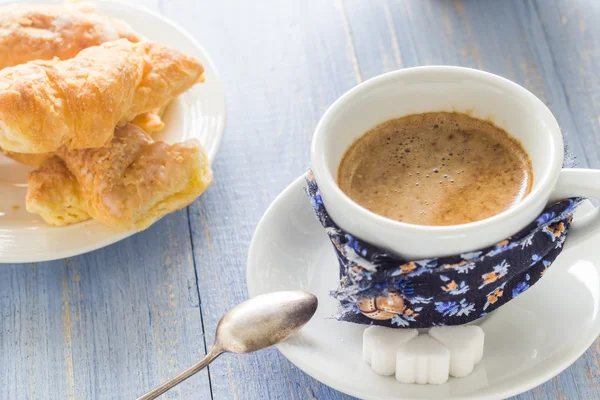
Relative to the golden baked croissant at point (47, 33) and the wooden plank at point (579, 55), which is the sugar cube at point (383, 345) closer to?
the wooden plank at point (579, 55)

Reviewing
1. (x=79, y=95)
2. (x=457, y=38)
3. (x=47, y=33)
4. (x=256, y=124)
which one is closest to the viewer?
(x=79, y=95)

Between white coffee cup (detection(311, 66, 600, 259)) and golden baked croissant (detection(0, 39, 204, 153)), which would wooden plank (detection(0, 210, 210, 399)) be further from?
white coffee cup (detection(311, 66, 600, 259))

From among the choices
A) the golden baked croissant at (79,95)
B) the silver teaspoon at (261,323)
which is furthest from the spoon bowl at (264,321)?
the golden baked croissant at (79,95)

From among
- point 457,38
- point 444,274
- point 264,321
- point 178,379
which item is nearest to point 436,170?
point 444,274

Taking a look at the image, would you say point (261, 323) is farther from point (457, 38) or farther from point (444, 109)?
point (457, 38)

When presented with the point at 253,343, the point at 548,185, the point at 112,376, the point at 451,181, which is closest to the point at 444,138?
the point at 451,181

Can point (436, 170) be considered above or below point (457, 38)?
above


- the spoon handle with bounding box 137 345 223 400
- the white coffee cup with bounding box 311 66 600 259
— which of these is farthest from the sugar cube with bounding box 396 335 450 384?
the spoon handle with bounding box 137 345 223 400
